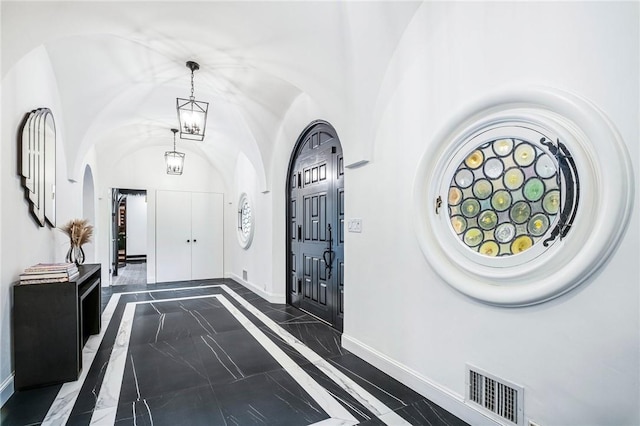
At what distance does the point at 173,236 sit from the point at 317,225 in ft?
14.9

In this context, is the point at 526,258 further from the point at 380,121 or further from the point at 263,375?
the point at 263,375

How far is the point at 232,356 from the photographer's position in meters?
2.94

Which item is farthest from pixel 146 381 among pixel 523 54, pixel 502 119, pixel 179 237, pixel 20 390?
pixel 179 237

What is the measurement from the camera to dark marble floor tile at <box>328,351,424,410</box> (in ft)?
7.15

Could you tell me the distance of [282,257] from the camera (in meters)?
5.02

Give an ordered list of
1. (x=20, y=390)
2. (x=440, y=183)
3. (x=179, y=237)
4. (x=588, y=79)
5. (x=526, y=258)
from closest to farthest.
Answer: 1. (x=588, y=79)
2. (x=526, y=258)
3. (x=440, y=183)
4. (x=20, y=390)
5. (x=179, y=237)

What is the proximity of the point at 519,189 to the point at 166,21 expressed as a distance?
288 cm

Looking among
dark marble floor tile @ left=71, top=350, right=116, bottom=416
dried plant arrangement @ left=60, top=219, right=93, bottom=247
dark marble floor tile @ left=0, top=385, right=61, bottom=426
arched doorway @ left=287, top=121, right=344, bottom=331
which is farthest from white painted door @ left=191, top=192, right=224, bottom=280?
dark marble floor tile @ left=0, top=385, right=61, bottom=426

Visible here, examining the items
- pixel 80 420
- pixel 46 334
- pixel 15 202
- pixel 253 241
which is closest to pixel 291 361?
pixel 80 420

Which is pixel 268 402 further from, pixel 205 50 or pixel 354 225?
pixel 205 50

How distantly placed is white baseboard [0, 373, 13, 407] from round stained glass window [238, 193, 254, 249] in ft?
13.0

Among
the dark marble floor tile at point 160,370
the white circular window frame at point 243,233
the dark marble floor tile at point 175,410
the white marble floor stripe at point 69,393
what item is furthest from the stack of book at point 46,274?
the white circular window frame at point 243,233

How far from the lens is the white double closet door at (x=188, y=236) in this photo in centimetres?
703

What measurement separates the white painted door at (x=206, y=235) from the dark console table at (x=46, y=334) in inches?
195
